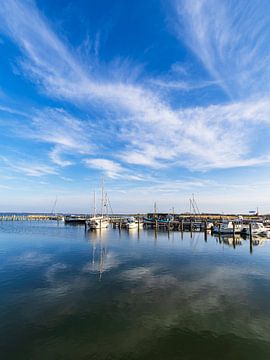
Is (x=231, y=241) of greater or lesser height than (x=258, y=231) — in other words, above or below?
below

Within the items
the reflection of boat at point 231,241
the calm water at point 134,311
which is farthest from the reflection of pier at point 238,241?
the calm water at point 134,311

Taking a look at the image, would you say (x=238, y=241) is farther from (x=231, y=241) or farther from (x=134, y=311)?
(x=134, y=311)

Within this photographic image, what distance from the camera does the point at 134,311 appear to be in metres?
15.2

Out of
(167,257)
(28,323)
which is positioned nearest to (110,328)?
(28,323)

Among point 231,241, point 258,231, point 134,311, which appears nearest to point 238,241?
point 231,241

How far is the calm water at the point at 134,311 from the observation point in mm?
11195

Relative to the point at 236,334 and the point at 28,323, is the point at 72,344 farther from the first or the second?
the point at 236,334

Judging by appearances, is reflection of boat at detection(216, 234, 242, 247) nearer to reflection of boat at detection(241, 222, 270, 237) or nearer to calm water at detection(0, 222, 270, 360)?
reflection of boat at detection(241, 222, 270, 237)

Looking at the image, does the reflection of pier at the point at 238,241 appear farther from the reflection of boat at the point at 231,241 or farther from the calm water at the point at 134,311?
the calm water at the point at 134,311

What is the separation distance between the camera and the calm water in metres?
11.2

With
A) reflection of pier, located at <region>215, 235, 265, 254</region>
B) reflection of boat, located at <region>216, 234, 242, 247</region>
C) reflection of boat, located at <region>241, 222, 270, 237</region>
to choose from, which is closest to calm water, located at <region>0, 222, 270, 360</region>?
reflection of pier, located at <region>215, 235, 265, 254</region>

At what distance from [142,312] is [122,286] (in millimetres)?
5493

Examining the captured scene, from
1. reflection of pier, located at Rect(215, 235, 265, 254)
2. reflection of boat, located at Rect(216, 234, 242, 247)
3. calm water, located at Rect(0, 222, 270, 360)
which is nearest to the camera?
calm water, located at Rect(0, 222, 270, 360)

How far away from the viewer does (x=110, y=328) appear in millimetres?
13070
